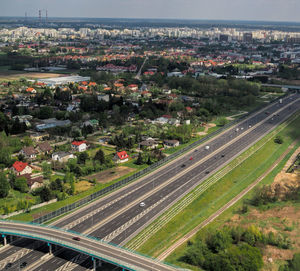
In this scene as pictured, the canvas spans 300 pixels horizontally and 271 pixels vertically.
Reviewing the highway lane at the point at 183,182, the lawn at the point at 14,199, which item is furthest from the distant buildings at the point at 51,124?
the highway lane at the point at 183,182

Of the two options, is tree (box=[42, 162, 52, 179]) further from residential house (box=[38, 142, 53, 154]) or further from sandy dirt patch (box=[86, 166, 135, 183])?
residential house (box=[38, 142, 53, 154])

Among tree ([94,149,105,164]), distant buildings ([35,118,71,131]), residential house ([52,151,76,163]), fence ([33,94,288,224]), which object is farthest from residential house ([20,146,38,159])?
fence ([33,94,288,224])

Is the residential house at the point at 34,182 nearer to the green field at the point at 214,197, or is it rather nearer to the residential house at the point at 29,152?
the residential house at the point at 29,152

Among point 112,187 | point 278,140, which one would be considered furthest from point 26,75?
point 112,187

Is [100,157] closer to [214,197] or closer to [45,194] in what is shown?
[45,194]

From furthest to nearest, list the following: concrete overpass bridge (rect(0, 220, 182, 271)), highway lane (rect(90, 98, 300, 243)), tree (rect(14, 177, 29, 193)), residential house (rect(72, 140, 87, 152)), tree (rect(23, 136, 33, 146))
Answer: tree (rect(23, 136, 33, 146)) < residential house (rect(72, 140, 87, 152)) < tree (rect(14, 177, 29, 193)) < highway lane (rect(90, 98, 300, 243)) < concrete overpass bridge (rect(0, 220, 182, 271))

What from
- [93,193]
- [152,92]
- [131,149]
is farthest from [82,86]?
[93,193]

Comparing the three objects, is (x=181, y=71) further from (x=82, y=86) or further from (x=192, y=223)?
(x=192, y=223)
